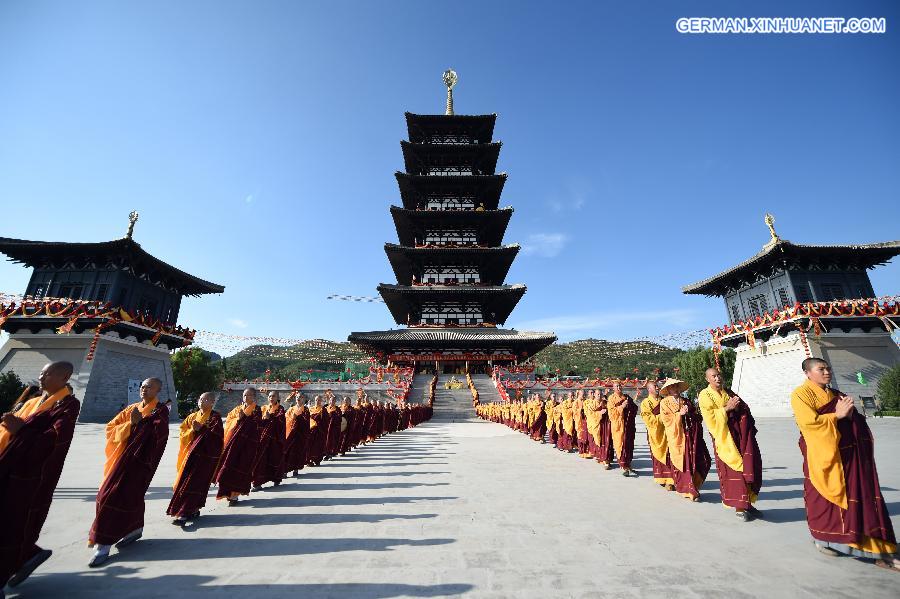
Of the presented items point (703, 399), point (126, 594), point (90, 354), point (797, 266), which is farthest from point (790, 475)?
point (90, 354)

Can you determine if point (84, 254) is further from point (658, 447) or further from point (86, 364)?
point (658, 447)

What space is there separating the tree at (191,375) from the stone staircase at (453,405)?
21.8 m

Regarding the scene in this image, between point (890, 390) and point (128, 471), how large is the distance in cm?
2489

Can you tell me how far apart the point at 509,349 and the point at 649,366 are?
151 ft

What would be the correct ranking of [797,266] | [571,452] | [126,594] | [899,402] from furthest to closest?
[797,266] < [899,402] < [571,452] < [126,594]

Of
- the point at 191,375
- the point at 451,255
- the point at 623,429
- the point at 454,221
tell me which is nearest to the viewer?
the point at 623,429

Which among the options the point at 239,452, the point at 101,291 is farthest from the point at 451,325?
the point at 239,452

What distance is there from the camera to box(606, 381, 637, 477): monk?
6.45m

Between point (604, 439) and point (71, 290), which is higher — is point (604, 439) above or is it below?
below

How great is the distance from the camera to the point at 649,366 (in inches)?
2454

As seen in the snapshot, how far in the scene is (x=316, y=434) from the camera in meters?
7.66

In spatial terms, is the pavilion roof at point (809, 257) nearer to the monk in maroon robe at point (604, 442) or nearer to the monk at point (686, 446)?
the monk in maroon robe at point (604, 442)

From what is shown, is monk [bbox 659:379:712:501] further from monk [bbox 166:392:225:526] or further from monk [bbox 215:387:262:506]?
monk [bbox 166:392:225:526]

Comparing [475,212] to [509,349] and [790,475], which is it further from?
[790,475]
